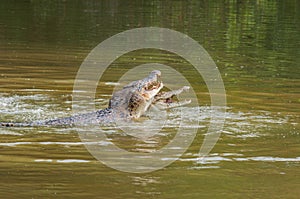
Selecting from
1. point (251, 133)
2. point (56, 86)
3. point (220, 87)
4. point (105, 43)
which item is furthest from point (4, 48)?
point (251, 133)

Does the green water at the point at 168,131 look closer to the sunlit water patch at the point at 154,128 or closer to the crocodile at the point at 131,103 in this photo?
the sunlit water patch at the point at 154,128

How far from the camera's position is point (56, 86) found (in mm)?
13062

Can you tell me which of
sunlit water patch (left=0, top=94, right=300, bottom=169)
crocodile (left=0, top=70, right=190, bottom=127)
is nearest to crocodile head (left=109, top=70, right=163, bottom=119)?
crocodile (left=0, top=70, right=190, bottom=127)

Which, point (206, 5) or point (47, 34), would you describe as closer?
point (47, 34)

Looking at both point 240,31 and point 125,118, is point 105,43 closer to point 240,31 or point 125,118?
point 240,31

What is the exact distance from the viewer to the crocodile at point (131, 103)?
1016 cm

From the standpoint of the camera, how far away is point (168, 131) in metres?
9.77

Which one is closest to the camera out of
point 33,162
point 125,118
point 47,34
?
point 33,162

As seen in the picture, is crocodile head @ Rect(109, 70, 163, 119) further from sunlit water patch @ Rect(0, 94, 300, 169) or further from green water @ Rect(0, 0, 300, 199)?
green water @ Rect(0, 0, 300, 199)

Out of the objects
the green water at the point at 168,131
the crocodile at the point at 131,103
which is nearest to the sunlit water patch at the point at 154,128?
the green water at the point at 168,131

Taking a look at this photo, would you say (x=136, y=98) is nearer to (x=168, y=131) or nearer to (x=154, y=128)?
(x=154, y=128)

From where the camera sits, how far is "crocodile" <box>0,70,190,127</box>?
1016 centimetres

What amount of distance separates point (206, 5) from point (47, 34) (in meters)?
12.7

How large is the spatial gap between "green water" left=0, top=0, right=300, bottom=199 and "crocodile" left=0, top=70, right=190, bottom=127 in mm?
349
